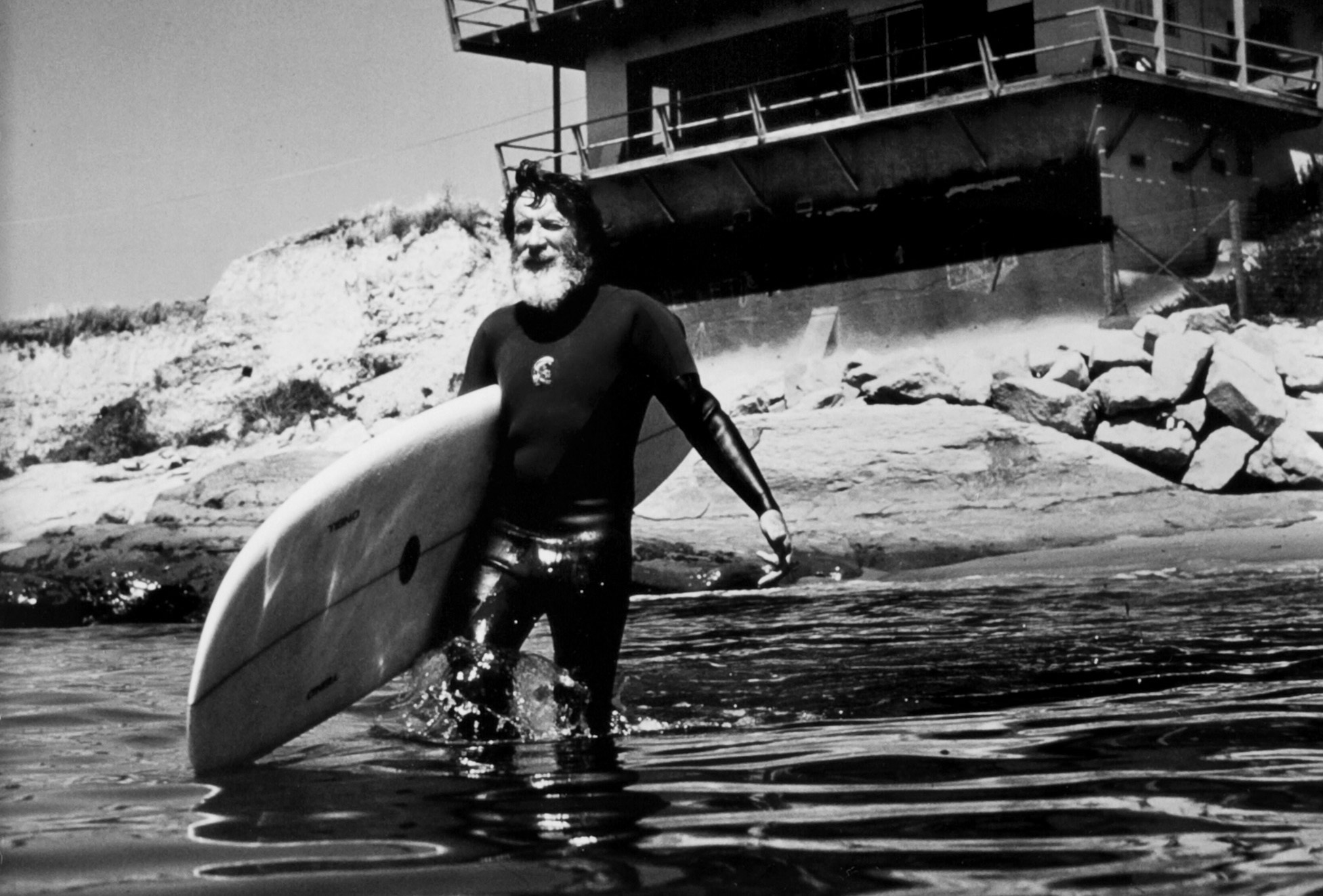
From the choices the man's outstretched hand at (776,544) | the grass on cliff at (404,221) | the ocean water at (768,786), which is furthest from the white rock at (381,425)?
the man's outstretched hand at (776,544)

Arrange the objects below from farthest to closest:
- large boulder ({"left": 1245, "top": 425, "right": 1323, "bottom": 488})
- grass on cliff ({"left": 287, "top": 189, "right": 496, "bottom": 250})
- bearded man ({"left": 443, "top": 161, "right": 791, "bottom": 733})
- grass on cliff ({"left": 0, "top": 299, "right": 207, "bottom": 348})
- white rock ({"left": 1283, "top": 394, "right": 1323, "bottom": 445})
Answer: grass on cliff ({"left": 287, "top": 189, "right": 496, "bottom": 250})
grass on cliff ({"left": 0, "top": 299, "right": 207, "bottom": 348})
white rock ({"left": 1283, "top": 394, "right": 1323, "bottom": 445})
large boulder ({"left": 1245, "top": 425, "right": 1323, "bottom": 488})
bearded man ({"left": 443, "top": 161, "right": 791, "bottom": 733})

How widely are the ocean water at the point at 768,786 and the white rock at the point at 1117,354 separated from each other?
7933mm

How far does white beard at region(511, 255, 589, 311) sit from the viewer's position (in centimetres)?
402

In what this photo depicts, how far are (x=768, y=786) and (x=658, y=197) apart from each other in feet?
52.8

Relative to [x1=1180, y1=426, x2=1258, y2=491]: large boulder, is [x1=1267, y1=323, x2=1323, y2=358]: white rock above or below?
above

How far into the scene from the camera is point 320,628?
A: 378cm

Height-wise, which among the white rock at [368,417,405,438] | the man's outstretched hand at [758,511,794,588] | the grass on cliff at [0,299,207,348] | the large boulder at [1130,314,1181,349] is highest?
the grass on cliff at [0,299,207,348]

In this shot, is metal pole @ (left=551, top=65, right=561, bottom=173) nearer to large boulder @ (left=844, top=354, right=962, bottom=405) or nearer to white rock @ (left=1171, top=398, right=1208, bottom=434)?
large boulder @ (left=844, top=354, right=962, bottom=405)

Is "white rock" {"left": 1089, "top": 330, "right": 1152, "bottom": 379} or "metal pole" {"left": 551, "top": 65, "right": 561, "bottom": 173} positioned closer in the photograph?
"white rock" {"left": 1089, "top": 330, "right": 1152, "bottom": 379}

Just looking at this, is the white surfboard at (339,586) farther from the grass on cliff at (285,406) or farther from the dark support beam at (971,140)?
the grass on cliff at (285,406)

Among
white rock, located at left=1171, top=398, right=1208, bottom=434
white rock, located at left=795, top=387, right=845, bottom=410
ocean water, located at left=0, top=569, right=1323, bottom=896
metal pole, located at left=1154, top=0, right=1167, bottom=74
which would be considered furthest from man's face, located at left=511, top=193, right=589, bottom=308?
metal pole, located at left=1154, top=0, right=1167, bottom=74

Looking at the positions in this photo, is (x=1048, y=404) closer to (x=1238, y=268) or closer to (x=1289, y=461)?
(x=1289, y=461)

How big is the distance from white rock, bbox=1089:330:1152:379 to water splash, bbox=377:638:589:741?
10522 millimetres

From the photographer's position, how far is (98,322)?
28.5 m
